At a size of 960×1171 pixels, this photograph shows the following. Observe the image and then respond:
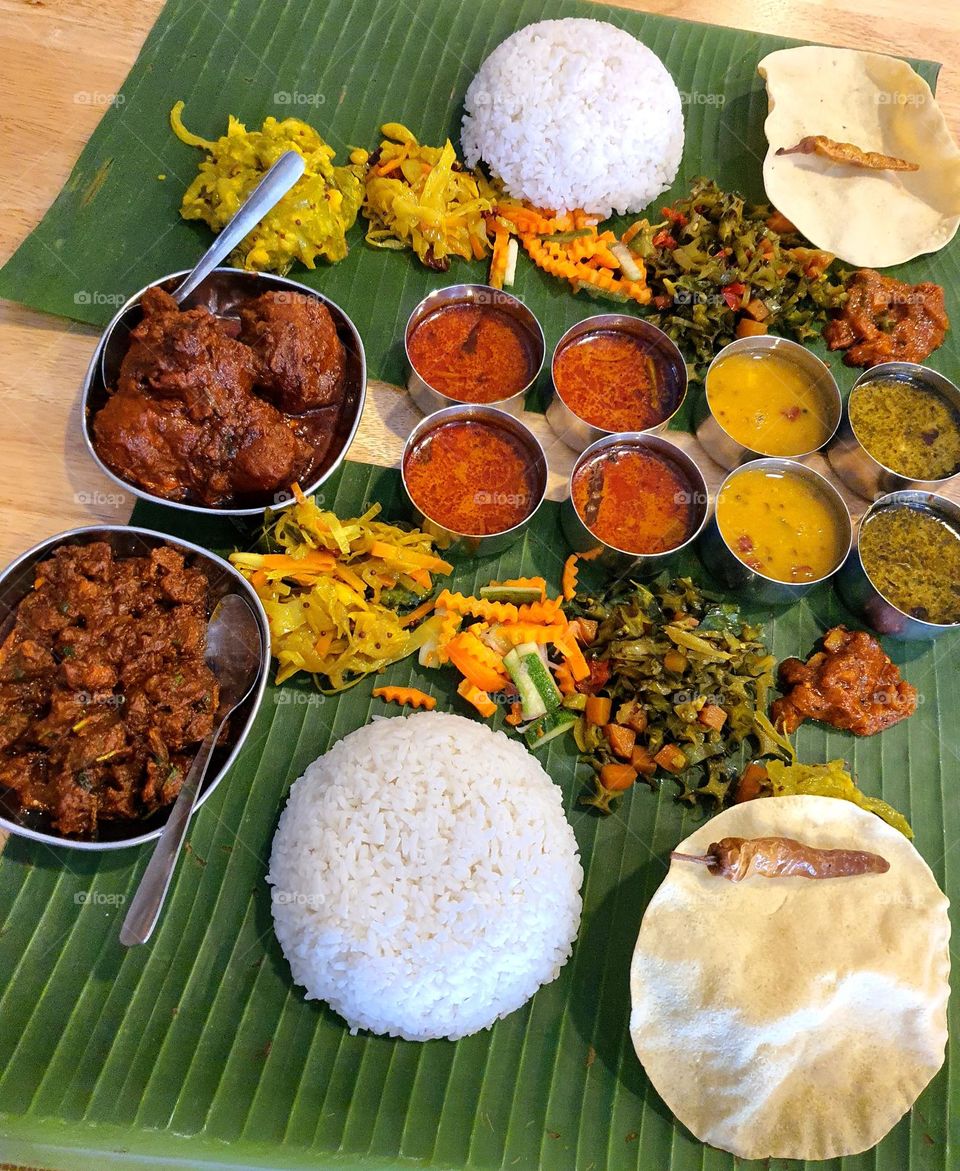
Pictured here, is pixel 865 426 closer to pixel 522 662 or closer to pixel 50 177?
pixel 522 662

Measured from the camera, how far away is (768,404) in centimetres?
462

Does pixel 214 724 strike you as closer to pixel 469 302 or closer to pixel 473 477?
pixel 473 477

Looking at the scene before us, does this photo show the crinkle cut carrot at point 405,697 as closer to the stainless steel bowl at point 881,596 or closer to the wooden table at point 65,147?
the wooden table at point 65,147

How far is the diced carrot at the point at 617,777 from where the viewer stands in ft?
11.9

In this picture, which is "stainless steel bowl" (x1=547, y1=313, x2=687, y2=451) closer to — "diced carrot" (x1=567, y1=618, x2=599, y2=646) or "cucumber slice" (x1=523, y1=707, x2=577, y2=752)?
"diced carrot" (x1=567, y1=618, x2=599, y2=646)

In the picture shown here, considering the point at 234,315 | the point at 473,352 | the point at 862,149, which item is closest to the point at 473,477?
the point at 473,352

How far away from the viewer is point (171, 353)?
343 centimetres

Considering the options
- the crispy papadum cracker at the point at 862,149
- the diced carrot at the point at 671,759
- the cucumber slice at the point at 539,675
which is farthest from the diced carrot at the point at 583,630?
the crispy papadum cracker at the point at 862,149

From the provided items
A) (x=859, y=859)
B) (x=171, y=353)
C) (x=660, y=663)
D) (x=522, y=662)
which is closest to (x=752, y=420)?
(x=660, y=663)

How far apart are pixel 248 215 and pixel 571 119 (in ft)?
6.89

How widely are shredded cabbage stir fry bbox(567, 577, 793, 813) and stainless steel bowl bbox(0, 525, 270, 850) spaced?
149 centimetres

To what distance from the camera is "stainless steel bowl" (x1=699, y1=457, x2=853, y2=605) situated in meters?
4.00

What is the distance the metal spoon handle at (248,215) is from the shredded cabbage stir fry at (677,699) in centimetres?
235

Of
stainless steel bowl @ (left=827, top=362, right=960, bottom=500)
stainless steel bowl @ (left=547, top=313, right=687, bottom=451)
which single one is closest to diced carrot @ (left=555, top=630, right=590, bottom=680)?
stainless steel bowl @ (left=547, top=313, right=687, bottom=451)
